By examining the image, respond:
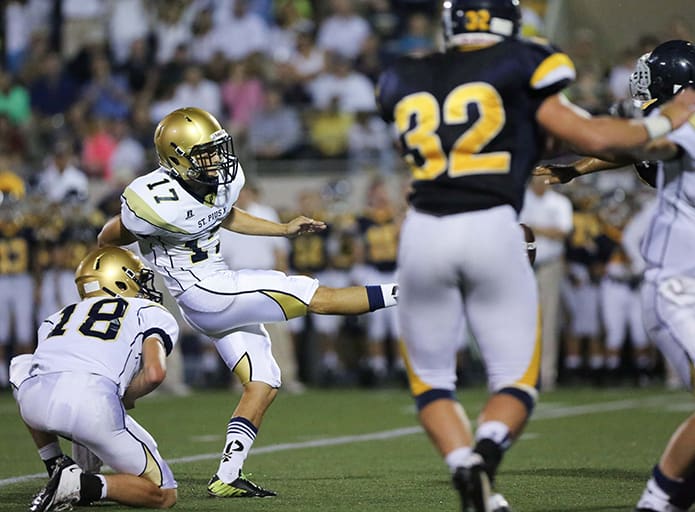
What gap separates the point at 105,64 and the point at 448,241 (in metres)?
11.9

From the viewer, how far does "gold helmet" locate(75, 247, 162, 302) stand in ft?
16.8

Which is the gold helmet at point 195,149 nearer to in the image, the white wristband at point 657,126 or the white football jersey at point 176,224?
the white football jersey at point 176,224

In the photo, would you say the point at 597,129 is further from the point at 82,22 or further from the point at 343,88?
the point at 82,22

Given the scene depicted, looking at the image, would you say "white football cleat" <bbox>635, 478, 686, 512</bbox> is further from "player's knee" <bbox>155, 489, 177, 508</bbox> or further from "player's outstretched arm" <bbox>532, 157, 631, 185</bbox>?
"player's knee" <bbox>155, 489, 177, 508</bbox>

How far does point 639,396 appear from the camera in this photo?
10688 millimetres

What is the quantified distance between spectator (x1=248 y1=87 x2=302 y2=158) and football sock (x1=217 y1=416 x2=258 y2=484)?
837cm

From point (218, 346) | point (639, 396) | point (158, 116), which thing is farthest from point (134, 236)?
point (158, 116)

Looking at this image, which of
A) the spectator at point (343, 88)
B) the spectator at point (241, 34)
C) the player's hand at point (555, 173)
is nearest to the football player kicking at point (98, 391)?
the player's hand at point (555, 173)

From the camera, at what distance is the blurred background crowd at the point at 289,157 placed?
467 inches

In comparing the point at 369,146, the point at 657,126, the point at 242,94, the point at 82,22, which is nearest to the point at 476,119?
the point at 657,126

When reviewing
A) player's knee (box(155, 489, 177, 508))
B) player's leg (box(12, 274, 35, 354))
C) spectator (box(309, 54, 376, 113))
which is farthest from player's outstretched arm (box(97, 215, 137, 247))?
spectator (box(309, 54, 376, 113))

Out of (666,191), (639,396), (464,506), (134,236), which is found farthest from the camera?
(639,396)

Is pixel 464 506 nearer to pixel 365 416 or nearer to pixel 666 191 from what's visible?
pixel 666 191

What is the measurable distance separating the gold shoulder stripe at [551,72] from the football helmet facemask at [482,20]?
214mm
